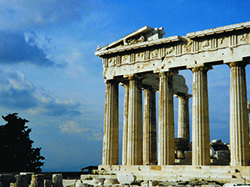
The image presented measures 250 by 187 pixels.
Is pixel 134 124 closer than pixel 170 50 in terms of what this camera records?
No

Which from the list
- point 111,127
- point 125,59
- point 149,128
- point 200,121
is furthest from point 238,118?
point 149,128

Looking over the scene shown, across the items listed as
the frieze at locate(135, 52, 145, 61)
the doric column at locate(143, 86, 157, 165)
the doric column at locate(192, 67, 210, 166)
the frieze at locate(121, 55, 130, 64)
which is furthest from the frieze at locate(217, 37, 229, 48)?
the doric column at locate(143, 86, 157, 165)

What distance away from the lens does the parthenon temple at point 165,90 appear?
34875 millimetres

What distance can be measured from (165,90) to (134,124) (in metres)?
4.58

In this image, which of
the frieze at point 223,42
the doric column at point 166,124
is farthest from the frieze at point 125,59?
the frieze at point 223,42

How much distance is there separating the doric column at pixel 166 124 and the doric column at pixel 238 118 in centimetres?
577

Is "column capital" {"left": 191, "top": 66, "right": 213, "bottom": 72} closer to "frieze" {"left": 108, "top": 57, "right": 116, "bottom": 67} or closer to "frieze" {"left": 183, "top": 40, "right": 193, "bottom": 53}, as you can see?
"frieze" {"left": 183, "top": 40, "right": 193, "bottom": 53}

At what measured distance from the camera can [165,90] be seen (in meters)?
39.1

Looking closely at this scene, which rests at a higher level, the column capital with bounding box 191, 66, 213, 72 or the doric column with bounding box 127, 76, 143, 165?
the column capital with bounding box 191, 66, 213, 72

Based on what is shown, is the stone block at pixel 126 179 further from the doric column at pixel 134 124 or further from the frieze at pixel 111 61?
the frieze at pixel 111 61

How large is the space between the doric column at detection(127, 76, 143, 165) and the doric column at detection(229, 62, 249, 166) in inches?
375

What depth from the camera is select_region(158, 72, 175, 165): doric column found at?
3797cm

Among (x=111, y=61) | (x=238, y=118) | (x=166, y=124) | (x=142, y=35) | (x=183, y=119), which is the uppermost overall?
(x=142, y=35)

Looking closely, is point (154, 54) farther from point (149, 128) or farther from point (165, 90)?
point (149, 128)
